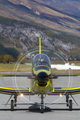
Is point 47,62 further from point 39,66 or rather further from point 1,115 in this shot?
point 1,115

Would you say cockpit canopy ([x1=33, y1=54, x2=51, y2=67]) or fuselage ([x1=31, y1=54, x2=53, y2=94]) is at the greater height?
cockpit canopy ([x1=33, y1=54, x2=51, y2=67])

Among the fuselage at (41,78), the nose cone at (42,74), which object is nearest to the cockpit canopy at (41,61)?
the fuselage at (41,78)

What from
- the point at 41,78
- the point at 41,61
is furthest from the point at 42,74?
the point at 41,61

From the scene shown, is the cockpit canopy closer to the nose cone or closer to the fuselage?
the fuselage

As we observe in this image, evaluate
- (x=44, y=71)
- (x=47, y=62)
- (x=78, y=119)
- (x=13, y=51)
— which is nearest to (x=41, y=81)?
(x=44, y=71)

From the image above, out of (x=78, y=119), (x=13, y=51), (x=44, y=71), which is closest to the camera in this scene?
(x=78, y=119)

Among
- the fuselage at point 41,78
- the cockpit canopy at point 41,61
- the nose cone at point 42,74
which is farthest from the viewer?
the cockpit canopy at point 41,61

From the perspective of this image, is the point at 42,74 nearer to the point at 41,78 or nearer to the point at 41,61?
the point at 41,78

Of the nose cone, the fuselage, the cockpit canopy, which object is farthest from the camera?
the cockpit canopy

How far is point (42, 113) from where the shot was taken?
8820 mm

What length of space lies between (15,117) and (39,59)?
271 cm

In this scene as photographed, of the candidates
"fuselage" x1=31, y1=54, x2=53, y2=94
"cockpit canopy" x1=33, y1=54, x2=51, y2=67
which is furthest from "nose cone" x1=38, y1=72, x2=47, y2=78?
"cockpit canopy" x1=33, y1=54, x2=51, y2=67

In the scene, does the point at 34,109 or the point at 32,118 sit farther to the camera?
the point at 34,109

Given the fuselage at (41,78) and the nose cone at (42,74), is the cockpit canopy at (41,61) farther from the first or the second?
the nose cone at (42,74)
